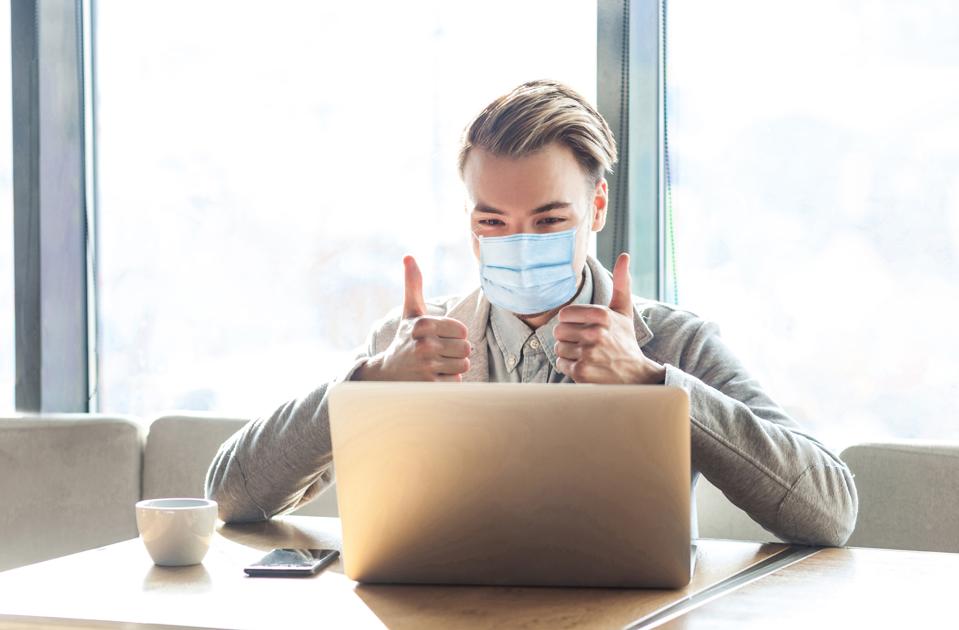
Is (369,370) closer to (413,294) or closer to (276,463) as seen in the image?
(413,294)

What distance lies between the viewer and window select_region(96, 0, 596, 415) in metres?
2.63

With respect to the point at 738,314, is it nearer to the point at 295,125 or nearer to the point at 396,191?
the point at 396,191

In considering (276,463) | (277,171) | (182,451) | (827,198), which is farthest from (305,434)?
(277,171)

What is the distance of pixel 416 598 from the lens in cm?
98

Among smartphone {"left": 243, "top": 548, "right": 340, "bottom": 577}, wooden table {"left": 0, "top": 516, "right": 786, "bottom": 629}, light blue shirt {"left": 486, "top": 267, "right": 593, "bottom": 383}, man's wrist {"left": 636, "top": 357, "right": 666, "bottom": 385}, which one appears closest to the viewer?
wooden table {"left": 0, "top": 516, "right": 786, "bottom": 629}

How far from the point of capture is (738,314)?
93.3 inches

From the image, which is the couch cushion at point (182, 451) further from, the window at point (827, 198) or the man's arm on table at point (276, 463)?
Answer: the window at point (827, 198)

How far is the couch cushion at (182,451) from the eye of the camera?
7.45ft

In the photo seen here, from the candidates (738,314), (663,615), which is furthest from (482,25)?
(663,615)

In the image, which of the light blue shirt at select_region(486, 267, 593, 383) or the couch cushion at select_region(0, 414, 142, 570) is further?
the couch cushion at select_region(0, 414, 142, 570)

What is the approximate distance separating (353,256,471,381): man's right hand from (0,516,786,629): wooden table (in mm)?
271

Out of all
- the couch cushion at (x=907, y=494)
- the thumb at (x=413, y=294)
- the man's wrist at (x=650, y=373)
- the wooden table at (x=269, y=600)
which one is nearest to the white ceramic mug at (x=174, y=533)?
the wooden table at (x=269, y=600)

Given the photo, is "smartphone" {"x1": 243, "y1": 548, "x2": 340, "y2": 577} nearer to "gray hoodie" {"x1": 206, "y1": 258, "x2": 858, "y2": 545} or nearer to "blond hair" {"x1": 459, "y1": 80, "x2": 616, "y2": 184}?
"gray hoodie" {"x1": 206, "y1": 258, "x2": 858, "y2": 545}

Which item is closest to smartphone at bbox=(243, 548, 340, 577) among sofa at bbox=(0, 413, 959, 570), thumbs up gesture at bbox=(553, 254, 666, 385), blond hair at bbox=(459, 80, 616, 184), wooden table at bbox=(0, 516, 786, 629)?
wooden table at bbox=(0, 516, 786, 629)
